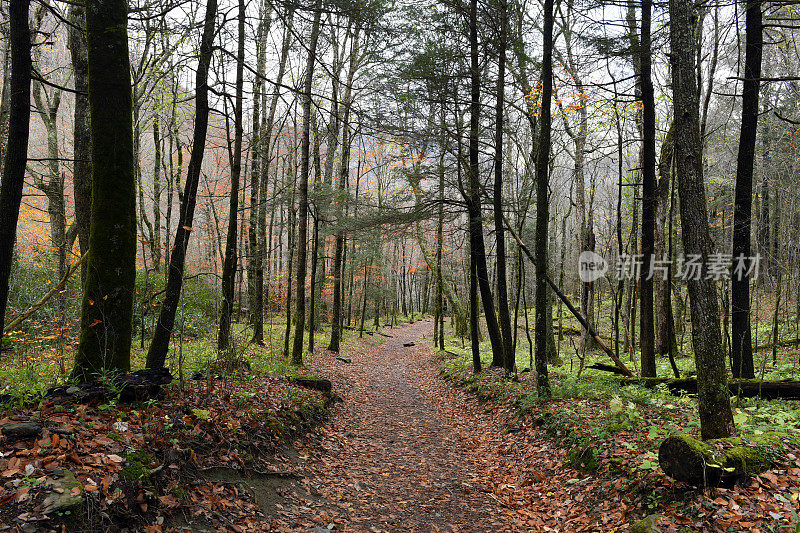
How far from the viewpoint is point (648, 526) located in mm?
3432

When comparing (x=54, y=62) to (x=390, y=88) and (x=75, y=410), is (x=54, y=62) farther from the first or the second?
(x=75, y=410)

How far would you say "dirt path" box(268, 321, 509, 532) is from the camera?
4.59 meters

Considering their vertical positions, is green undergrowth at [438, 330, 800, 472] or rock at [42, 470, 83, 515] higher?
rock at [42, 470, 83, 515]

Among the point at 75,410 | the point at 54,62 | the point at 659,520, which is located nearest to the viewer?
the point at 659,520

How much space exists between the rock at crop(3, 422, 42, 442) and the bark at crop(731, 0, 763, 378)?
1069 cm

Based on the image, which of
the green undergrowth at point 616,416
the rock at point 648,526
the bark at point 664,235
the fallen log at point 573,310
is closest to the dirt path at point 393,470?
the green undergrowth at point 616,416

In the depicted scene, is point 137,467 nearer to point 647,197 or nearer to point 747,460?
point 747,460

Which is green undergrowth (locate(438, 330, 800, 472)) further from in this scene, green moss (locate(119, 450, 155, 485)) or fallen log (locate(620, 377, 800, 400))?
green moss (locate(119, 450, 155, 485))

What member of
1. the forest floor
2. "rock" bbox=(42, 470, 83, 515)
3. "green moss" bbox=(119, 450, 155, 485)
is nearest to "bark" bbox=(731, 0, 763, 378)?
the forest floor

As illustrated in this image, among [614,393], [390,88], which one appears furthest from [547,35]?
[614,393]

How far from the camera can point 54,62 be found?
1315 cm

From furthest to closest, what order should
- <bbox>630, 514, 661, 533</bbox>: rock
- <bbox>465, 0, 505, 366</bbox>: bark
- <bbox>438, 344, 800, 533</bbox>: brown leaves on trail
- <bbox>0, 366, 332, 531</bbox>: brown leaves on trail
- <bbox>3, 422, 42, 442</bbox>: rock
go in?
<bbox>465, 0, 505, 366</bbox>: bark
<bbox>438, 344, 800, 533</bbox>: brown leaves on trail
<bbox>630, 514, 661, 533</bbox>: rock
<bbox>3, 422, 42, 442</bbox>: rock
<bbox>0, 366, 332, 531</bbox>: brown leaves on trail

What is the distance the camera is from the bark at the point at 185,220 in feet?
20.5

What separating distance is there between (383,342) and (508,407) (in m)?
17.7
